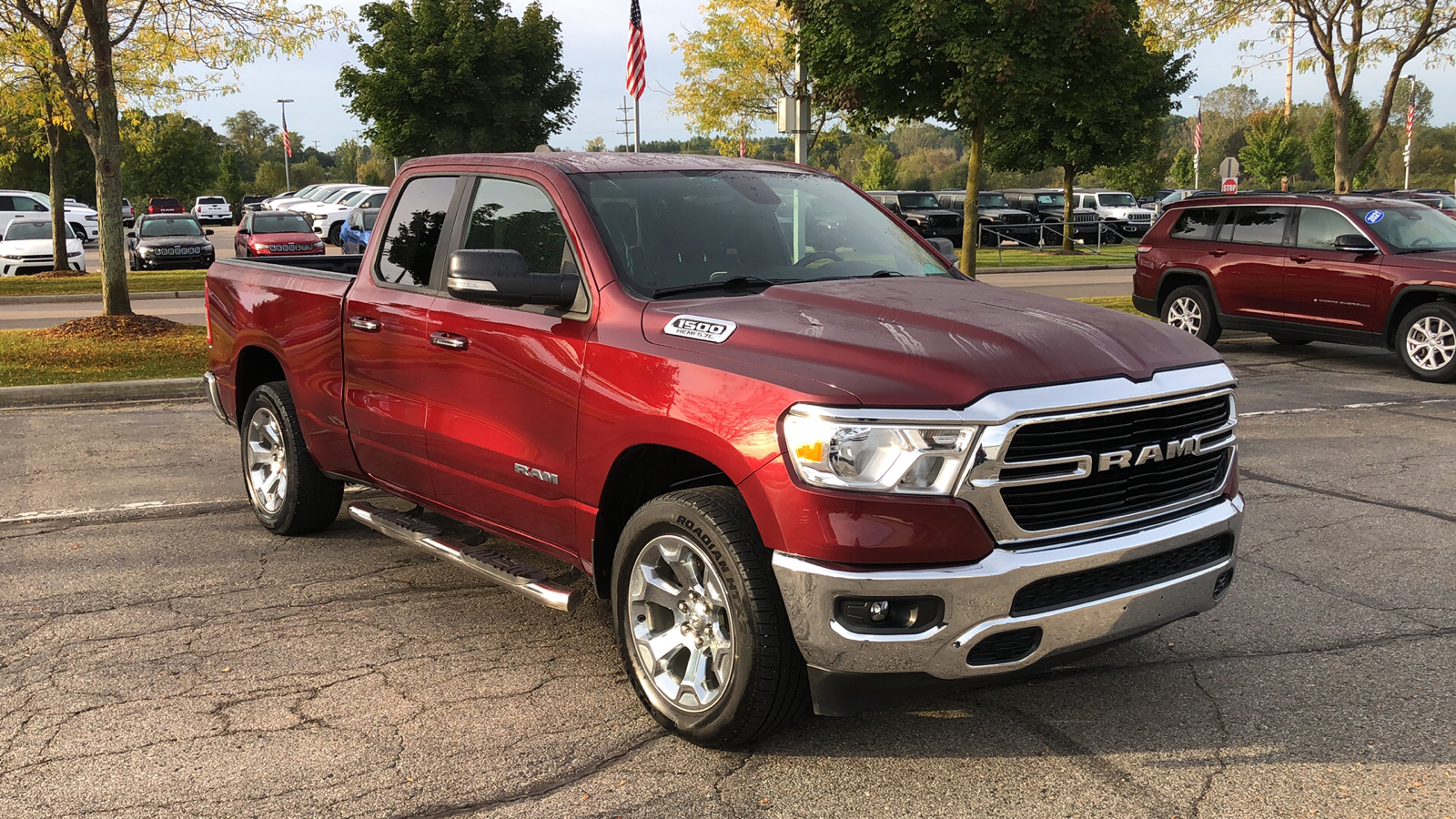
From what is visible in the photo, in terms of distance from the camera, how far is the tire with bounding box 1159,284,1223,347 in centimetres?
1402

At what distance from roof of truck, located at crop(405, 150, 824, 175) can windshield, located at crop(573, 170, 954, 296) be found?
0.07 metres

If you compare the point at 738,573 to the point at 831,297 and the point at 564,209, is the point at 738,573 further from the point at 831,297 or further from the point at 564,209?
the point at 564,209

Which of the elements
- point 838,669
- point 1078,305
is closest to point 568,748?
point 838,669

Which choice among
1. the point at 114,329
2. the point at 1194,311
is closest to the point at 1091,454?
the point at 1194,311

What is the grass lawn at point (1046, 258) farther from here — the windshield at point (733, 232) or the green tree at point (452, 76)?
the windshield at point (733, 232)

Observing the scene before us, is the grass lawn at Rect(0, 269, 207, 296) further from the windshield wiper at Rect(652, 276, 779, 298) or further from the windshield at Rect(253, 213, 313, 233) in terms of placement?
the windshield wiper at Rect(652, 276, 779, 298)


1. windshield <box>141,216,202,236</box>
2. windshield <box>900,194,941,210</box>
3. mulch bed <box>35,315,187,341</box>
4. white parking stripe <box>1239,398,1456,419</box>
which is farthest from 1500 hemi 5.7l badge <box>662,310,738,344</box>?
windshield <box>900,194,941,210</box>

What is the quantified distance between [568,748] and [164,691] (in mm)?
1563

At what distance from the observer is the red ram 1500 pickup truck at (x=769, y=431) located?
3.38m

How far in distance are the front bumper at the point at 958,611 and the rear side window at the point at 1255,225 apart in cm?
1095

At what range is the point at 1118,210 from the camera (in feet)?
149

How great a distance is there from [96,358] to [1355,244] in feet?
42.4

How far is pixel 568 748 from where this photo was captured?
3902mm

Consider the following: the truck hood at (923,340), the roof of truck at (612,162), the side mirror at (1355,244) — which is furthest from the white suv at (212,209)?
the truck hood at (923,340)
